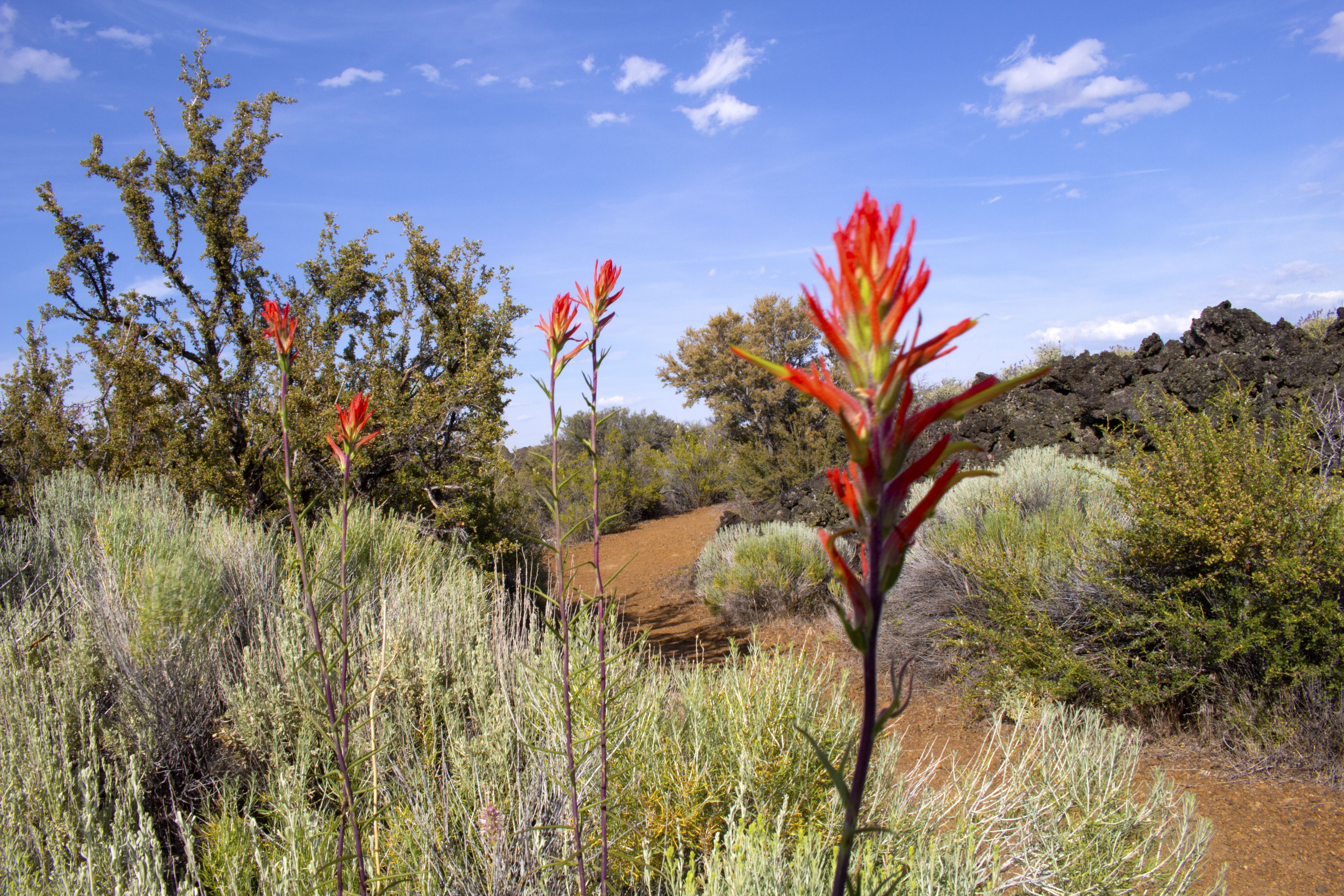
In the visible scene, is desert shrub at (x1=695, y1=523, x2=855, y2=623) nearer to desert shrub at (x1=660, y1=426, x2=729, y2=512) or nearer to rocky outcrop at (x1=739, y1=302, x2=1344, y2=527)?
rocky outcrop at (x1=739, y1=302, x2=1344, y2=527)

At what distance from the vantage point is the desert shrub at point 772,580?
300 inches

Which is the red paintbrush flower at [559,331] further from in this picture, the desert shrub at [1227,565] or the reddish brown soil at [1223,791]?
the desert shrub at [1227,565]

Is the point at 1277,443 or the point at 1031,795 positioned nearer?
the point at 1031,795

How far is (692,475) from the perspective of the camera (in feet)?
57.3

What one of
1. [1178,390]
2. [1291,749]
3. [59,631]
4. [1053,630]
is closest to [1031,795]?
[1053,630]

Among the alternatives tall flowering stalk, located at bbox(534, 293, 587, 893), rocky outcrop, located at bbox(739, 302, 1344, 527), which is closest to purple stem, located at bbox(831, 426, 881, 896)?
tall flowering stalk, located at bbox(534, 293, 587, 893)

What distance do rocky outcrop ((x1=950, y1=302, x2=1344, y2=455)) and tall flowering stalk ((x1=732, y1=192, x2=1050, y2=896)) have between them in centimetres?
705

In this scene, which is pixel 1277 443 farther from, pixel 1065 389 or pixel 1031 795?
pixel 1065 389

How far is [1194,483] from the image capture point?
3.94 metres

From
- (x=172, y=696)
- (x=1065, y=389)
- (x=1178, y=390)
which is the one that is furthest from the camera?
(x=1065, y=389)

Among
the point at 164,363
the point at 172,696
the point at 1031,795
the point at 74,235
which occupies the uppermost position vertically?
the point at 74,235

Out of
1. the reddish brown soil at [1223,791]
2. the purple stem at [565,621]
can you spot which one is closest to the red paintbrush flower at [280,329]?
the purple stem at [565,621]

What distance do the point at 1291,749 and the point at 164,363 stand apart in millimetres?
9351

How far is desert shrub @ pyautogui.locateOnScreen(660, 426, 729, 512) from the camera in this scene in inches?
681
